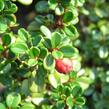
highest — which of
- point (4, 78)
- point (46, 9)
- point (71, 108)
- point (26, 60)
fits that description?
point (46, 9)

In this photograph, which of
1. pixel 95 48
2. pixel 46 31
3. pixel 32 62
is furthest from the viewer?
pixel 95 48

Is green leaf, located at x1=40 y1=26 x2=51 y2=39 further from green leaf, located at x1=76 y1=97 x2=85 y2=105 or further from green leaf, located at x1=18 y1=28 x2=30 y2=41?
green leaf, located at x1=76 y1=97 x2=85 y2=105

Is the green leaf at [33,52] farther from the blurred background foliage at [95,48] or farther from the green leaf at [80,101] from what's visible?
the blurred background foliage at [95,48]

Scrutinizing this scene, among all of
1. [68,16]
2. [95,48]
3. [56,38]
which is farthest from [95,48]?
[56,38]

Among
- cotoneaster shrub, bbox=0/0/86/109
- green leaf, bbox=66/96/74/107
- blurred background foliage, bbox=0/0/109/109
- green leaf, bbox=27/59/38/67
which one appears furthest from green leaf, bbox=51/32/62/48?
blurred background foliage, bbox=0/0/109/109

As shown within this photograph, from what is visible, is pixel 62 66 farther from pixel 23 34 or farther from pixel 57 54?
pixel 23 34

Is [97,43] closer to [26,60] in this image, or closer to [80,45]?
[80,45]

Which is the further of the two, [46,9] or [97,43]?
[97,43]

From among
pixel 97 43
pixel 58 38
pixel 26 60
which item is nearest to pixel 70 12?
pixel 58 38

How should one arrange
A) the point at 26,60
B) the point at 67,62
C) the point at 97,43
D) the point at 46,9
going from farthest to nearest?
the point at 97,43
the point at 46,9
the point at 67,62
the point at 26,60
